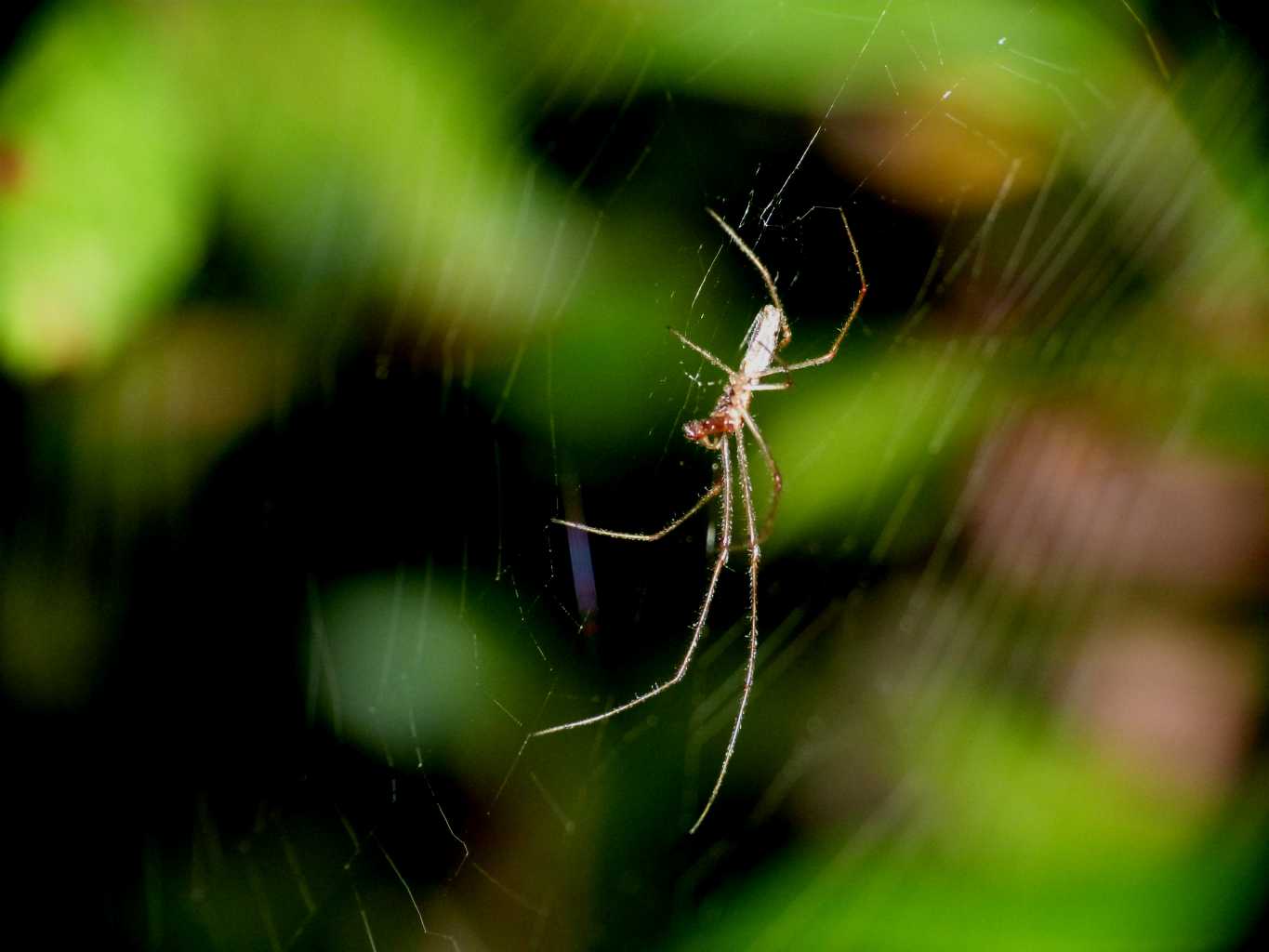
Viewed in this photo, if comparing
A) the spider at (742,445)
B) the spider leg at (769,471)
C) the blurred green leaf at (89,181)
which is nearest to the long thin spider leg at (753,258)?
the spider at (742,445)

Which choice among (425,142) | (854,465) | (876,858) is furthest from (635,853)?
(425,142)

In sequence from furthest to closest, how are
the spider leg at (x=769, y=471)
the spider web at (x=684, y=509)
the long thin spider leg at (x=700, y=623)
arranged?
the spider leg at (x=769, y=471), the long thin spider leg at (x=700, y=623), the spider web at (x=684, y=509)

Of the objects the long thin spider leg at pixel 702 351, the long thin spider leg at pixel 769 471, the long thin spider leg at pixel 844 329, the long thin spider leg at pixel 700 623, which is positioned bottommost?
the long thin spider leg at pixel 700 623

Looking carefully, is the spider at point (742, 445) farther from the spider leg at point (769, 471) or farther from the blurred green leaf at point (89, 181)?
the blurred green leaf at point (89, 181)

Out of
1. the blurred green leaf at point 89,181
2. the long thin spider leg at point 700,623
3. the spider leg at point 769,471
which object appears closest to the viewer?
the blurred green leaf at point 89,181

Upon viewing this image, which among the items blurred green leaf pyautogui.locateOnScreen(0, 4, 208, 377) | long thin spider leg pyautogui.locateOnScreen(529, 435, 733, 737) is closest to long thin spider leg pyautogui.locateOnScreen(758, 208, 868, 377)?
long thin spider leg pyautogui.locateOnScreen(529, 435, 733, 737)

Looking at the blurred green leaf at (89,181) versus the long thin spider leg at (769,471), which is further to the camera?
the long thin spider leg at (769,471)

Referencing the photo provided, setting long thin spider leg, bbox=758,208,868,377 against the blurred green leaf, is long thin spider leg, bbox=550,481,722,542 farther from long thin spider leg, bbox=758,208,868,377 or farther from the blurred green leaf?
the blurred green leaf
